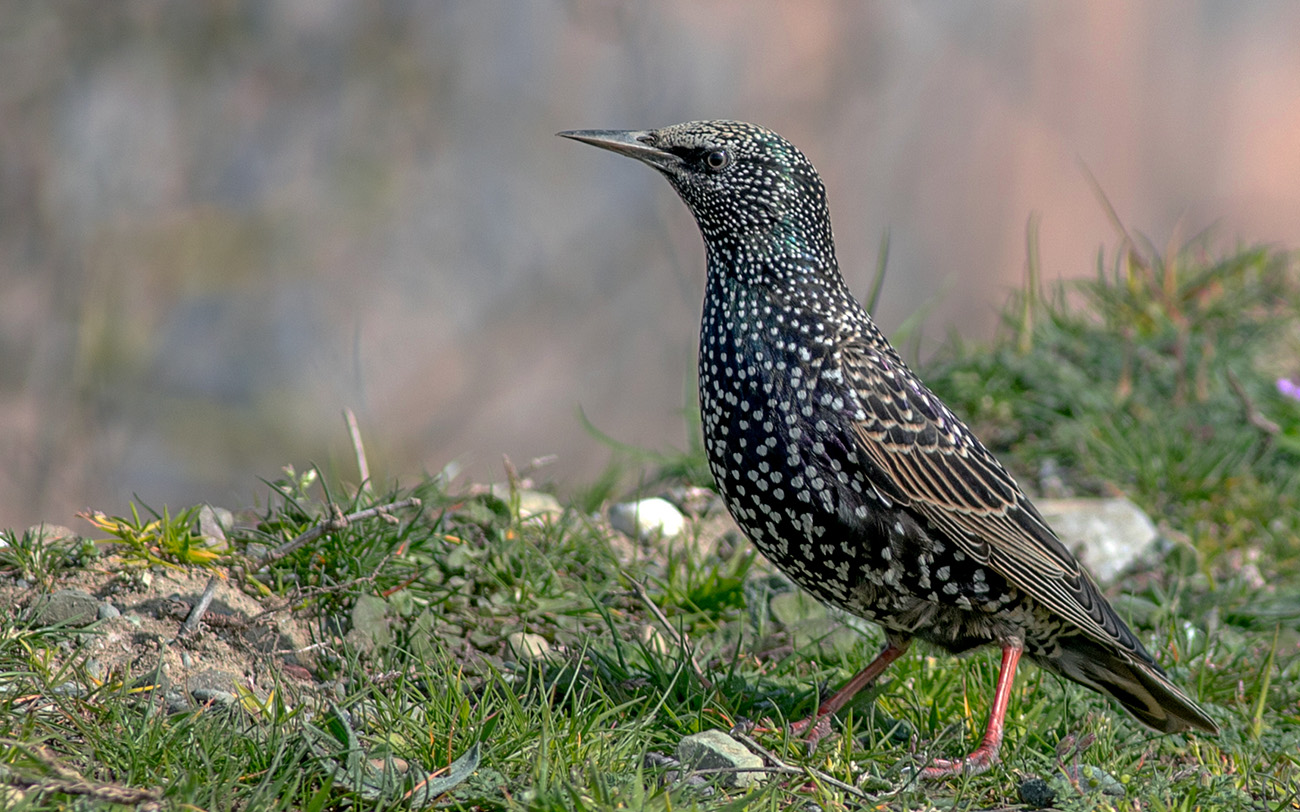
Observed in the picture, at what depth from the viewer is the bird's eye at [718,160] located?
3.79 metres

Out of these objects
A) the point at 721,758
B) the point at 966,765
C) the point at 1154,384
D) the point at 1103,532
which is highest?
the point at 1154,384

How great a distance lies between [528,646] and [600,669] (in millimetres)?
292

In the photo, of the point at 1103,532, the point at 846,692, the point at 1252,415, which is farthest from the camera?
the point at 1252,415

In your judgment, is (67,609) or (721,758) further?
(67,609)

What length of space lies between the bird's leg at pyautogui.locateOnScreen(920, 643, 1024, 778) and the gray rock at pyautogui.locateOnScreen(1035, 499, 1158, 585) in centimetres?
157

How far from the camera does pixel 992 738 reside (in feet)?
11.3

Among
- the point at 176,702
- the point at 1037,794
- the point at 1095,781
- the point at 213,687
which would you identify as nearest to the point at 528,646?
the point at 213,687

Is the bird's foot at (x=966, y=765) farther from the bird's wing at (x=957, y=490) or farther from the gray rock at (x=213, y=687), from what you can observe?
the gray rock at (x=213, y=687)

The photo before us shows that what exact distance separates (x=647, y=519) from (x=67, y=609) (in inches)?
85.9

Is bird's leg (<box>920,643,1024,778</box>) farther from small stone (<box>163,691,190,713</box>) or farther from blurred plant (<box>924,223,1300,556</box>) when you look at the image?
blurred plant (<box>924,223,1300,556</box>)

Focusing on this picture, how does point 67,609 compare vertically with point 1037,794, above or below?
below

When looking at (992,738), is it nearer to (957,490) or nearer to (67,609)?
(957,490)

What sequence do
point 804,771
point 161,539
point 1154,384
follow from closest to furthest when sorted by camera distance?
point 804,771, point 161,539, point 1154,384

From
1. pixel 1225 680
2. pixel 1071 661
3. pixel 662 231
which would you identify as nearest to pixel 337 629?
pixel 1071 661
